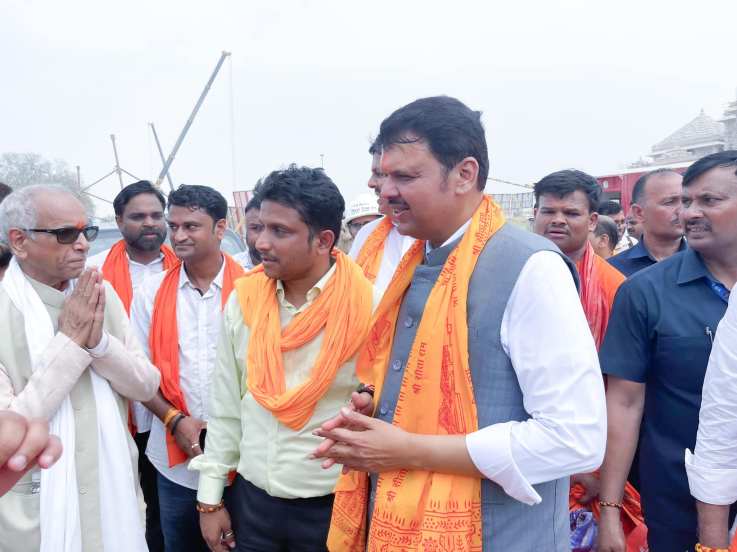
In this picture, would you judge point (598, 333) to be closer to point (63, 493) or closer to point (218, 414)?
point (218, 414)

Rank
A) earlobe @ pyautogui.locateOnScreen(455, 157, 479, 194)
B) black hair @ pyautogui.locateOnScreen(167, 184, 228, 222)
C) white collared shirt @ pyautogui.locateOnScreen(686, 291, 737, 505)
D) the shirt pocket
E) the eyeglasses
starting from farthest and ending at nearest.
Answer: black hair @ pyautogui.locateOnScreen(167, 184, 228, 222), the eyeglasses, the shirt pocket, white collared shirt @ pyautogui.locateOnScreen(686, 291, 737, 505), earlobe @ pyautogui.locateOnScreen(455, 157, 479, 194)

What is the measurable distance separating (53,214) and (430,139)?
62.8 inches

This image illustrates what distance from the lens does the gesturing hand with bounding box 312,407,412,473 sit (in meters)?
1.53

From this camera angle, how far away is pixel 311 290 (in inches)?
93.3

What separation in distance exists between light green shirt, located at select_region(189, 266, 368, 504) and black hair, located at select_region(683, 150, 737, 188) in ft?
4.58

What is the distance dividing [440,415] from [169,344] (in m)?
1.79

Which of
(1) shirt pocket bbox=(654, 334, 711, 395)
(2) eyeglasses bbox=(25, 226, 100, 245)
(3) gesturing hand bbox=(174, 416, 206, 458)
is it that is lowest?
(3) gesturing hand bbox=(174, 416, 206, 458)

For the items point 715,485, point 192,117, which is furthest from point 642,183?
point 192,117

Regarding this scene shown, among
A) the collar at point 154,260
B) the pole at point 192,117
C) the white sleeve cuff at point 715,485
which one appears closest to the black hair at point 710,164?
the white sleeve cuff at point 715,485

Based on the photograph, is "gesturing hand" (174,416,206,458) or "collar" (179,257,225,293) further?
"collar" (179,257,225,293)

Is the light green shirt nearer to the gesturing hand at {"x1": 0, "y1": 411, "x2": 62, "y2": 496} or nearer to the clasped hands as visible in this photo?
the clasped hands

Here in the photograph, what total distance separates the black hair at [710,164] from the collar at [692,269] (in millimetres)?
280

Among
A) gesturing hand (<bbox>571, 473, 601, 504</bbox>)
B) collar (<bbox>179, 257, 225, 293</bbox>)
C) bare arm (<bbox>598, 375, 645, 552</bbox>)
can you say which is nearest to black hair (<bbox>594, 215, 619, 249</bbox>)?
gesturing hand (<bbox>571, 473, 601, 504</bbox>)

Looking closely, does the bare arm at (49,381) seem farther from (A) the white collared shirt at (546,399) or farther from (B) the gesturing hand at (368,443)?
(A) the white collared shirt at (546,399)
